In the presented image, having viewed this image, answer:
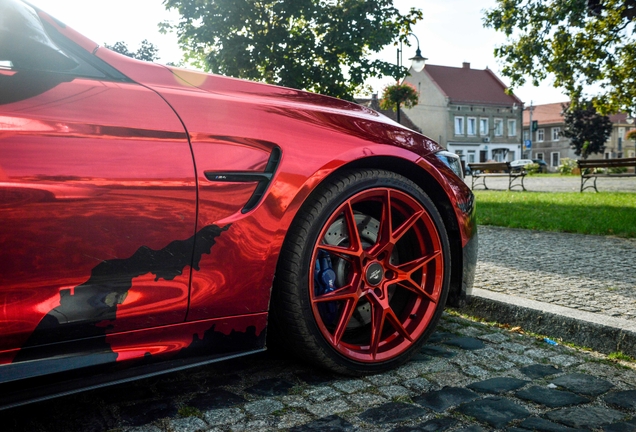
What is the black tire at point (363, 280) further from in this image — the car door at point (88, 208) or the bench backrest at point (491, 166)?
the bench backrest at point (491, 166)

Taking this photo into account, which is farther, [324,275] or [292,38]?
[292,38]

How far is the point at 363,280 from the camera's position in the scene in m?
2.59

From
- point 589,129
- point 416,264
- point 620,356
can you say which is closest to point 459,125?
point 589,129

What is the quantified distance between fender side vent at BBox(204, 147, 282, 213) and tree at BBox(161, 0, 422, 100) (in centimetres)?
1343

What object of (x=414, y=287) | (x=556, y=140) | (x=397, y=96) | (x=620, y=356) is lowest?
(x=620, y=356)

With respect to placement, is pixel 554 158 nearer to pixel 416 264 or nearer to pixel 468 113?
pixel 468 113

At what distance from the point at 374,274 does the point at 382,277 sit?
0.17 ft

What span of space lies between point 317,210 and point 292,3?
13693 mm

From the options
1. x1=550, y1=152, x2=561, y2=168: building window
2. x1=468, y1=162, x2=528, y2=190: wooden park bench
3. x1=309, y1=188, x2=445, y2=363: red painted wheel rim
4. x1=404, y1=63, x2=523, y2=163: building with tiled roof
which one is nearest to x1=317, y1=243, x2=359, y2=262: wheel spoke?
x1=309, y1=188, x2=445, y2=363: red painted wheel rim

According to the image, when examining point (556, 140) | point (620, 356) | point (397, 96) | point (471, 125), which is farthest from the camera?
point (556, 140)

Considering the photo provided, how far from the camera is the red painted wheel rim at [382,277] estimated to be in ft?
8.41

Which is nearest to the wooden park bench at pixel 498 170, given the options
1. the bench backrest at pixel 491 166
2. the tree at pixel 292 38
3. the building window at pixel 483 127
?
the bench backrest at pixel 491 166

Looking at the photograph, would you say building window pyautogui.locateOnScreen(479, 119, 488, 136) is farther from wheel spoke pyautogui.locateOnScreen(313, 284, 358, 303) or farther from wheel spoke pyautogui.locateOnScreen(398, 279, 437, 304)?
wheel spoke pyautogui.locateOnScreen(313, 284, 358, 303)

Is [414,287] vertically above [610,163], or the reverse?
[610,163]
